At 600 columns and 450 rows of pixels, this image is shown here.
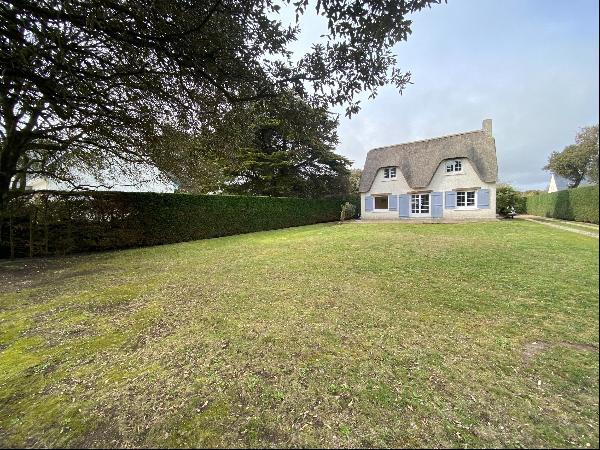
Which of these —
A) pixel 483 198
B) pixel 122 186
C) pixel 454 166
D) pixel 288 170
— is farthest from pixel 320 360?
pixel 288 170

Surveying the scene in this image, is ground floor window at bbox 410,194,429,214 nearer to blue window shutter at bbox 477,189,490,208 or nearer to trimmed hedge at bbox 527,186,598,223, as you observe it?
blue window shutter at bbox 477,189,490,208

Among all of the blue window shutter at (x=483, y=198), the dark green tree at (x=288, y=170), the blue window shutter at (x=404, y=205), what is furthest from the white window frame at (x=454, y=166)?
the dark green tree at (x=288, y=170)

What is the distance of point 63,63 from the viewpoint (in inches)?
138

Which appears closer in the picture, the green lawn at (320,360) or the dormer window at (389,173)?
the green lawn at (320,360)

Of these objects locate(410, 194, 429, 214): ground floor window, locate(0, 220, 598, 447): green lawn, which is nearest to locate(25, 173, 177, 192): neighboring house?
locate(0, 220, 598, 447): green lawn

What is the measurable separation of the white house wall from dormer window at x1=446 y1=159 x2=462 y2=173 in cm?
20

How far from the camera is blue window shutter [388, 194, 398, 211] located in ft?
78.1

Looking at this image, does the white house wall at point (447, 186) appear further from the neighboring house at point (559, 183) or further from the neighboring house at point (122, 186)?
the neighboring house at point (559, 183)

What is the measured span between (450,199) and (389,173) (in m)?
5.14

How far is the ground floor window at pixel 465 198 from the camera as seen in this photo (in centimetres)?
2058

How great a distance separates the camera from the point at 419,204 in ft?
75.0

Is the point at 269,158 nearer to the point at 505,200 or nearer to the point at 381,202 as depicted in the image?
the point at 381,202

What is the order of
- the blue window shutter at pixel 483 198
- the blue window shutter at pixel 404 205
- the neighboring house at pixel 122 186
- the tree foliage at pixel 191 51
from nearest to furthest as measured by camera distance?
the tree foliage at pixel 191 51 < the neighboring house at pixel 122 186 < the blue window shutter at pixel 483 198 < the blue window shutter at pixel 404 205

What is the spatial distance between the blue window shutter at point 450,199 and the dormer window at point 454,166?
61.7 inches
